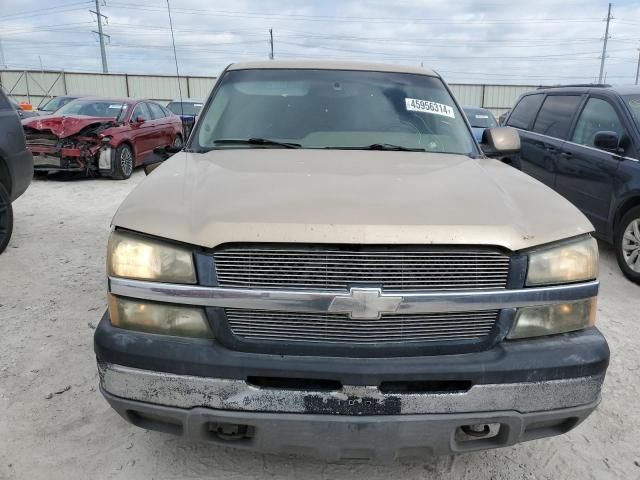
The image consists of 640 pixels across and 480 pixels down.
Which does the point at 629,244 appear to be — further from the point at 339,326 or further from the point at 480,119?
the point at 480,119

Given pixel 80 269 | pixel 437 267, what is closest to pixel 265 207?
pixel 437 267

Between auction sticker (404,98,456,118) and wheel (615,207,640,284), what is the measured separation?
8.92ft

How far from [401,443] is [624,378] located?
6.80ft

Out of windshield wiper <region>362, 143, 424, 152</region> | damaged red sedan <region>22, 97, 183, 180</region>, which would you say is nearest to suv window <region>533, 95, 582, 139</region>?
windshield wiper <region>362, 143, 424, 152</region>

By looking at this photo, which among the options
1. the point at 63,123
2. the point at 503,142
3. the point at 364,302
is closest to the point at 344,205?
the point at 364,302

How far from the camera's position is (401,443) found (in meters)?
1.78

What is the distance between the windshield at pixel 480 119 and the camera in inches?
478

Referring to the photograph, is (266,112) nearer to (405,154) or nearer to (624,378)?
(405,154)

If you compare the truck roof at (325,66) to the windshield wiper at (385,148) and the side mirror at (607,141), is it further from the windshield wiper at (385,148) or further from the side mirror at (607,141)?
the side mirror at (607,141)

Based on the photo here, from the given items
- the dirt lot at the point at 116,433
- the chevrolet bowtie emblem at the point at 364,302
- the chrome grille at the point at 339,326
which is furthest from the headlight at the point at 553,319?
the dirt lot at the point at 116,433

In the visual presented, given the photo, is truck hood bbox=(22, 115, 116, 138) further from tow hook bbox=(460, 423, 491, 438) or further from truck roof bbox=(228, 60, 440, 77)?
tow hook bbox=(460, 423, 491, 438)

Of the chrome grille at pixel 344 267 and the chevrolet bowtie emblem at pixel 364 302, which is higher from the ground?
the chrome grille at pixel 344 267

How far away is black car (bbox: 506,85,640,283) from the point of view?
16.1 ft

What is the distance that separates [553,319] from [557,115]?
5.24 meters
